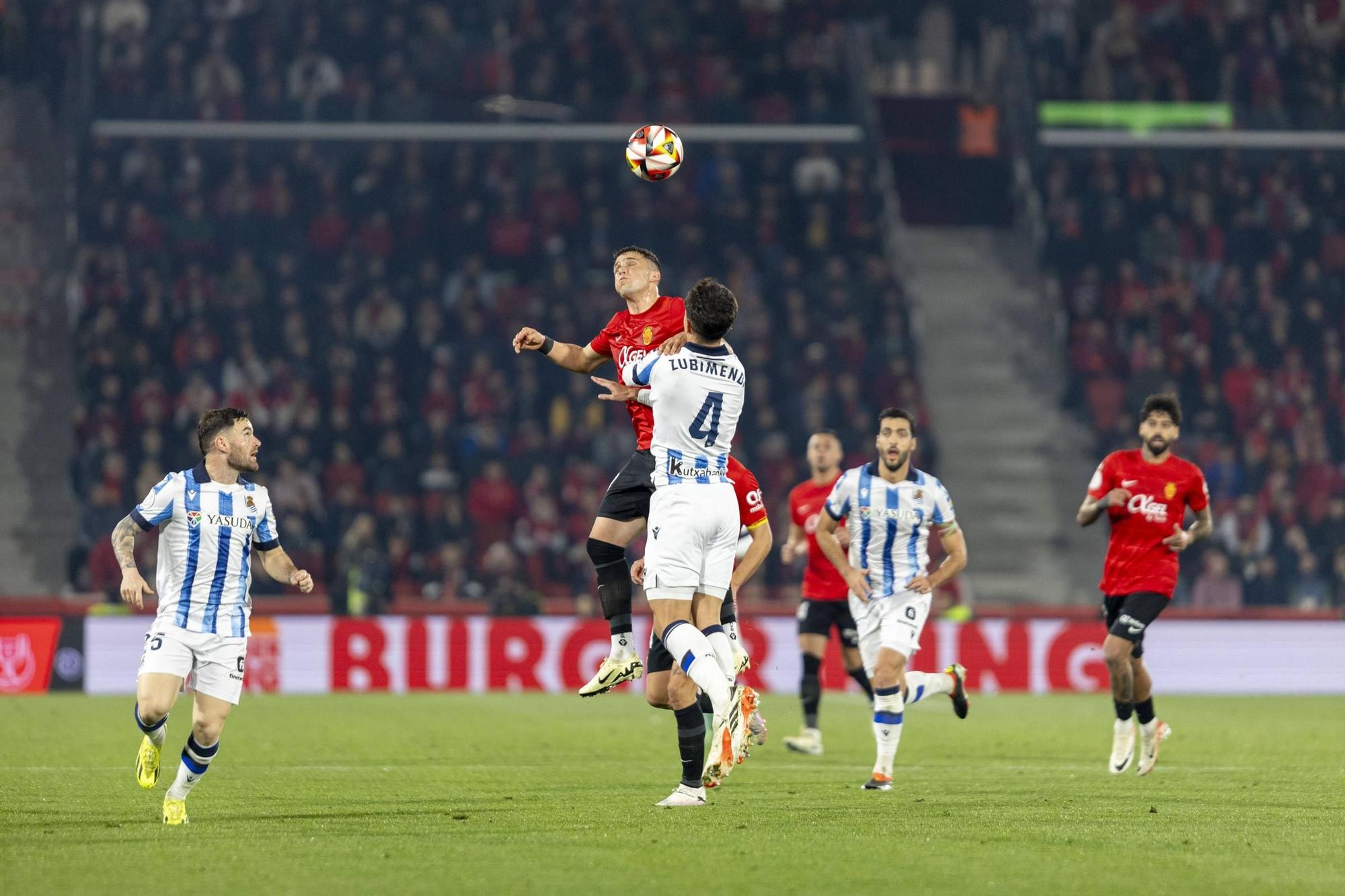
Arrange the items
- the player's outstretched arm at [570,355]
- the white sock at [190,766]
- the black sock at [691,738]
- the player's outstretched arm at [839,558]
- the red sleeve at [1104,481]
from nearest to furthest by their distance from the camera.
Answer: the white sock at [190,766] → the black sock at [691,738] → the player's outstretched arm at [570,355] → the player's outstretched arm at [839,558] → the red sleeve at [1104,481]

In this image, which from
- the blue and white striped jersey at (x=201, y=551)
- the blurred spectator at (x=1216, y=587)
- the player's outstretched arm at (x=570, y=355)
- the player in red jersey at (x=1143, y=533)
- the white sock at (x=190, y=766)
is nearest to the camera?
the white sock at (x=190, y=766)

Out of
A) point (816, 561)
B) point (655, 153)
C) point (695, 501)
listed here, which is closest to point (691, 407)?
point (695, 501)

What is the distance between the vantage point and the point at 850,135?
90.6ft

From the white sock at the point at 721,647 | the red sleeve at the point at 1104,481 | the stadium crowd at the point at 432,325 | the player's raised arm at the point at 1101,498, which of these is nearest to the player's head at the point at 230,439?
the white sock at the point at 721,647

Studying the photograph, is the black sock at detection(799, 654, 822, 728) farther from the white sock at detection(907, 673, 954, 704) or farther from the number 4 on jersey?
the number 4 on jersey

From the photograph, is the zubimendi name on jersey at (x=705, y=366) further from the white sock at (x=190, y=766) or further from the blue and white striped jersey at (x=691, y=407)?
the white sock at (x=190, y=766)

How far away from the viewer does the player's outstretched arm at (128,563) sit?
8.53 metres

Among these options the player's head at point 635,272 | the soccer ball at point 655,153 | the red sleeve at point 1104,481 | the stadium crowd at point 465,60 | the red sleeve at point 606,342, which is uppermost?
the stadium crowd at point 465,60

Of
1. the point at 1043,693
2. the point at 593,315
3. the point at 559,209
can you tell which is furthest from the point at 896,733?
the point at 559,209

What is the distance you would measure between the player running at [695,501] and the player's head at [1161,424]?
11.8 feet

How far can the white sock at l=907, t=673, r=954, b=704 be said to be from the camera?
11367mm

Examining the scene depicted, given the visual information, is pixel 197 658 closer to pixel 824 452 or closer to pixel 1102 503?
pixel 1102 503

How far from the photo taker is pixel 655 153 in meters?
10.0

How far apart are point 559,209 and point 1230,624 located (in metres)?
11.0
